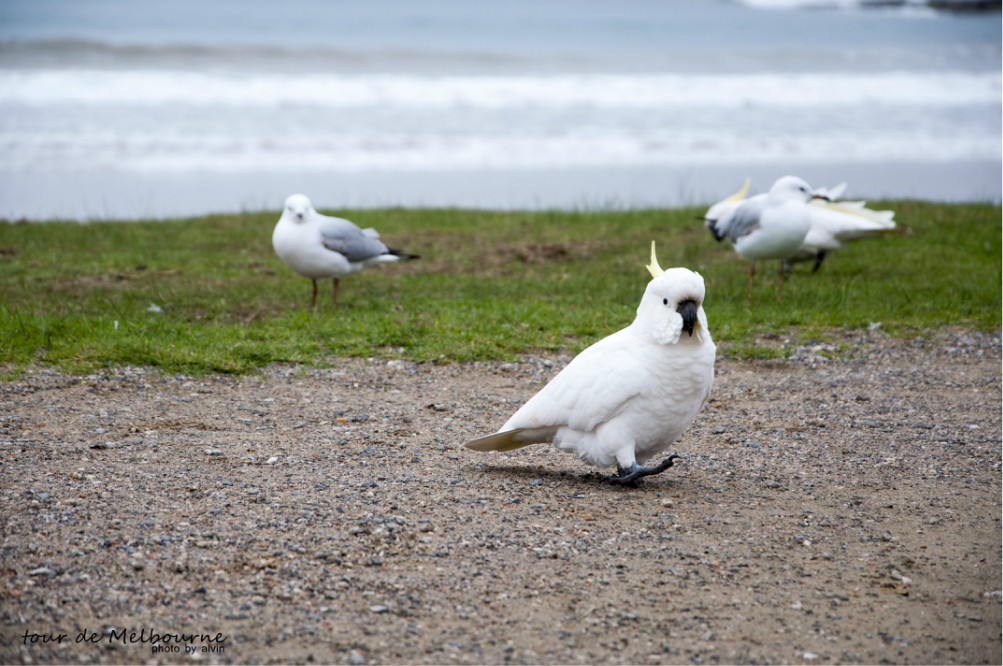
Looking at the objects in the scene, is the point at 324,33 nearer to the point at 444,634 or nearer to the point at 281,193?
the point at 281,193

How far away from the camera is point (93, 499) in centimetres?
332

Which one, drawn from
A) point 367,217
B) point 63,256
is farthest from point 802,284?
point 63,256

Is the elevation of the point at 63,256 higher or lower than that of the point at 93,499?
higher

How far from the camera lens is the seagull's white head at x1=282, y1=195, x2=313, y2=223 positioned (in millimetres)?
6584

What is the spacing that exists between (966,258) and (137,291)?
8002 mm

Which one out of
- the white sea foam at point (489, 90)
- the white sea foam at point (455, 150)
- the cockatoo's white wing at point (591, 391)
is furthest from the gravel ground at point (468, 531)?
the white sea foam at point (489, 90)

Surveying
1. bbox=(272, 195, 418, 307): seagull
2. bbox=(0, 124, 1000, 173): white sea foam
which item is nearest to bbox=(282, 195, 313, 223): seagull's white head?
bbox=(272, 195, 418, 307): seagull

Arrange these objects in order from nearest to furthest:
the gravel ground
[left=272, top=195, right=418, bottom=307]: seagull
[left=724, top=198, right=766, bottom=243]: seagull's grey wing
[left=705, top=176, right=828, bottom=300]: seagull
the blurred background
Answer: the gravel ground, [left=272, top=195, right=418, bottom=307]: seagull, [left=705, top=176, right=828, bottom=300]: seagull, [left=724, top=198, right=766, bottom=243]: seagull's grey wing, the blurred background

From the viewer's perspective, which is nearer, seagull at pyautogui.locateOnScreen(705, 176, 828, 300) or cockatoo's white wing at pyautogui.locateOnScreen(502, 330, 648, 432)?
cockatoo's white wing at pyautogui.locateOnScreen(502, 330, 648, 432)

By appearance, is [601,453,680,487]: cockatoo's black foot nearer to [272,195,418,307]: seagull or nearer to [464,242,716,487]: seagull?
[464,242,716,487]: seagull

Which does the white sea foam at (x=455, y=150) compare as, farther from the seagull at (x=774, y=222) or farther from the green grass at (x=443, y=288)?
the seagull at (x=774, y=222)

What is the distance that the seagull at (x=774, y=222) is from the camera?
22.7ft

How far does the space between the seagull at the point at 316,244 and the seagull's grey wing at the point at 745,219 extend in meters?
3.14

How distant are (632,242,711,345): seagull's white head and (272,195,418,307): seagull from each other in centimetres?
366
